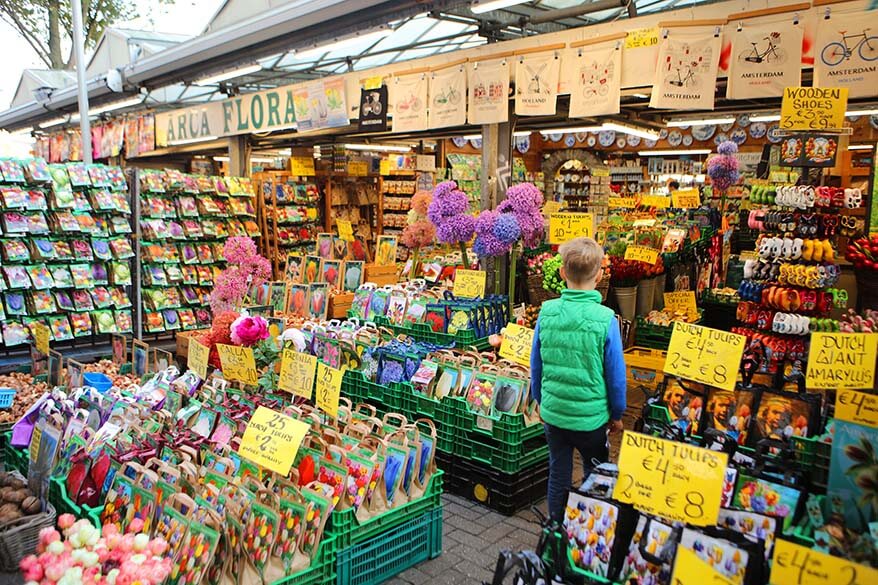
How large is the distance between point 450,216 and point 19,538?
14.0ft

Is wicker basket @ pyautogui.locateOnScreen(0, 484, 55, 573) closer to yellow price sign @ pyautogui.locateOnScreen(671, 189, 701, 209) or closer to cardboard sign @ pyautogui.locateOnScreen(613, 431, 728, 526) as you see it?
cardboard sign @ pyautogui.locateOnScreen(613, 431, 728, 526)

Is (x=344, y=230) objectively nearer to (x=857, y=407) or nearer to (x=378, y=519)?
(x=378, y=519)

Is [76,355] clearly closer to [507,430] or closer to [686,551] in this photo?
[507,430]

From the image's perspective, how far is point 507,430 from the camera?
153 inches

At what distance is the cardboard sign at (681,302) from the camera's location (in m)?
6.37

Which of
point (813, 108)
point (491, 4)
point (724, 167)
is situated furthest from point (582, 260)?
point (724, 167)

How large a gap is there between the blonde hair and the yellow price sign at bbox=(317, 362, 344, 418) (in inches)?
51.2

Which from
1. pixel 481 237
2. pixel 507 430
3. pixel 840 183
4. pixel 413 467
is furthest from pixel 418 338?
pixel 840 183

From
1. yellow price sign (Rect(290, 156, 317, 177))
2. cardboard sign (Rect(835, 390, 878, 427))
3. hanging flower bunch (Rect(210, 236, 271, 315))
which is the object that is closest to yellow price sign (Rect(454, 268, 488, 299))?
hanging flower bunch (Rect(210, 236, 271, 315))

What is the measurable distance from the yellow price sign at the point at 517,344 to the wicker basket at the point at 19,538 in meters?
2.62

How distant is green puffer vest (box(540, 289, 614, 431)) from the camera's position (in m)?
2.98

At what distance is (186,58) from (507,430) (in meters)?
6.82

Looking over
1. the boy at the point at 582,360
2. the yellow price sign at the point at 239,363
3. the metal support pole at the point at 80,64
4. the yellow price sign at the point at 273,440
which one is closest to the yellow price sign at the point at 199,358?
the yellow price sign at the point at 239,363

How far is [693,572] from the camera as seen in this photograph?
1823 mm
